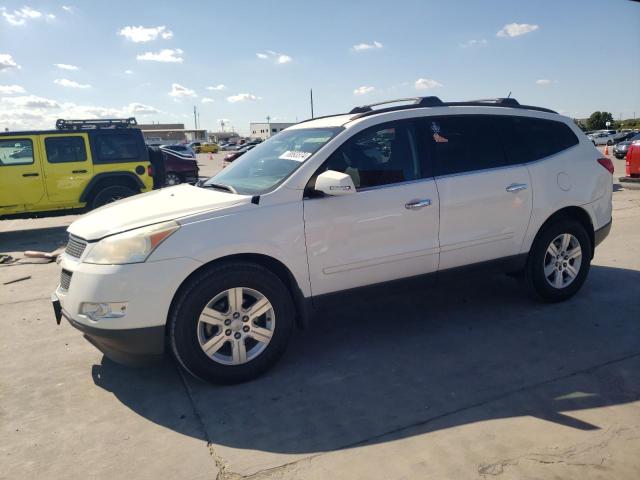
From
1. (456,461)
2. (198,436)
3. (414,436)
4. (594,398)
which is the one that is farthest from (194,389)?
(594,398)

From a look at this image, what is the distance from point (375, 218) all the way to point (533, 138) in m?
1.89

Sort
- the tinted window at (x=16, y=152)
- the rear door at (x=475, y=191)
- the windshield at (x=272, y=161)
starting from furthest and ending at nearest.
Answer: the tinted window at (x=16, y=152) → the rear door at (x=475, y=191) → the windshield at (x=272, y=161)

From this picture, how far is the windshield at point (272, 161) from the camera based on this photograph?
3.82m

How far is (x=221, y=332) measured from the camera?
3438 mm

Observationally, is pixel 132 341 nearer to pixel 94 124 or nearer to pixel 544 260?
pixel 544 260

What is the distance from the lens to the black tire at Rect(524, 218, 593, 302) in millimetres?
4613

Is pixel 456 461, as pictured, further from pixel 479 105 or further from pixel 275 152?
pixel 479 105

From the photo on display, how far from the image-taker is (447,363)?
372 cm

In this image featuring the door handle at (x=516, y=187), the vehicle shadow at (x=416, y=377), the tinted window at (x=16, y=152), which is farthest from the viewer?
the tinted window at (x=16, y=152)

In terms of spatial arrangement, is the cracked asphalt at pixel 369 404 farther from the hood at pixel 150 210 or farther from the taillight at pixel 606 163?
the taillight at pixel 606 163

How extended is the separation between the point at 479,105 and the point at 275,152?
1.85m

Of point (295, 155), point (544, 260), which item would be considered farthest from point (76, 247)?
point (544, 260)

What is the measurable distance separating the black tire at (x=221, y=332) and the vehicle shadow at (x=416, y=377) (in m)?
0.13

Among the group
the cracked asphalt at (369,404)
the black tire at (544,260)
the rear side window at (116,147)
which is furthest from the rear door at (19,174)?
the black tire at (544,260)
